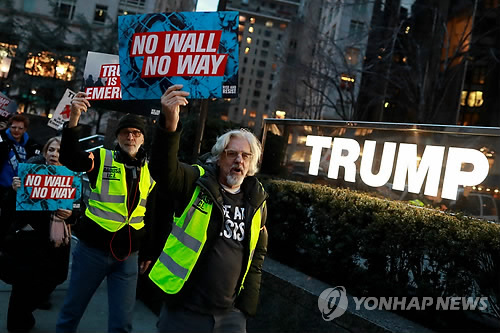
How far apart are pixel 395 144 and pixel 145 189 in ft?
10.5

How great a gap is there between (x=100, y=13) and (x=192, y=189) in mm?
48397

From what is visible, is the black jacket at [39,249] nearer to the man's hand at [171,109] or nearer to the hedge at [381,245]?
the hedge at [381,245]

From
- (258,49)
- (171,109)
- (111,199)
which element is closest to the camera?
(171,109)

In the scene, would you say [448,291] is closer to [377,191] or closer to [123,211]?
[377,191]

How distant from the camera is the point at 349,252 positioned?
15.4 feet

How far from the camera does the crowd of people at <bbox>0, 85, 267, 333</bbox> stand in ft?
8.63

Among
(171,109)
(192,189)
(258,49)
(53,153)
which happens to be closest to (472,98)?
(53,153)

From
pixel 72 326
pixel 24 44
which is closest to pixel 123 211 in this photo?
pixel 72 326

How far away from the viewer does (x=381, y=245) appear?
434 centimetres

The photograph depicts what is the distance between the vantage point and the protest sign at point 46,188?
4.59 m

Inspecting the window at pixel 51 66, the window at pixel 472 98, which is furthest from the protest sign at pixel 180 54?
the window at pixel 51 66

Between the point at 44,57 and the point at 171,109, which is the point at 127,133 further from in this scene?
the point at 44,57

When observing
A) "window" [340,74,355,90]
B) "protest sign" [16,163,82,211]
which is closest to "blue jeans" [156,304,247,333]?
"protest sign" [16,163,82,211]

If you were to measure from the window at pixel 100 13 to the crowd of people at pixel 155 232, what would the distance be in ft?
147
